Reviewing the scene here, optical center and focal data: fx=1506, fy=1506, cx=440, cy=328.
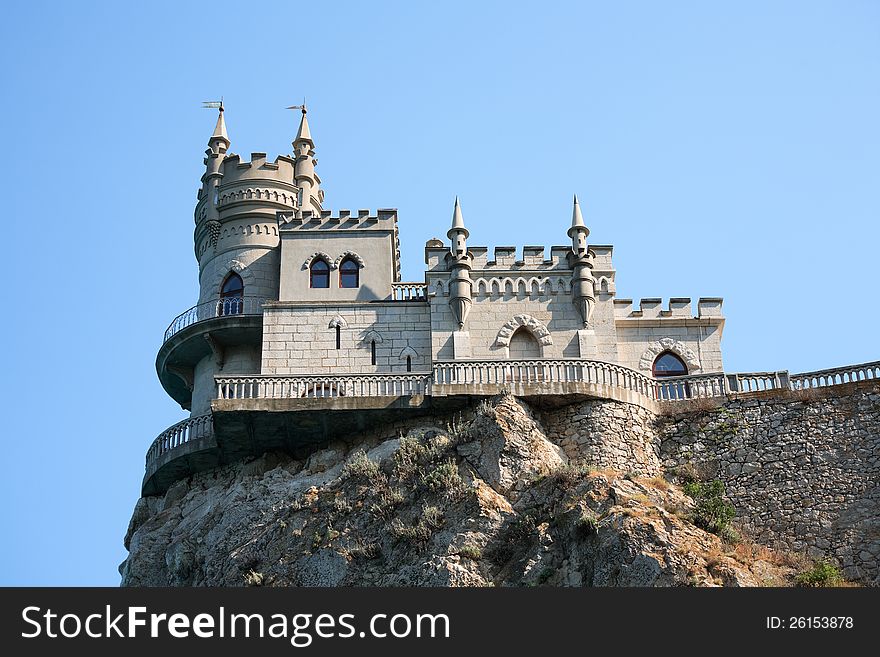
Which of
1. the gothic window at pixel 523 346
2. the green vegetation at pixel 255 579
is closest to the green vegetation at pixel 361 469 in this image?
the green vegetation at pixel 255 579

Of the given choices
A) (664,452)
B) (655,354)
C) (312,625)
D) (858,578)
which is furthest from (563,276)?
(312,625)

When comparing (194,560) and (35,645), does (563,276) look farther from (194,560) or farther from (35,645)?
(35,645)

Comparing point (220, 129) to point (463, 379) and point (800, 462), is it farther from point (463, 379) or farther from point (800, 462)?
point (800, 462)

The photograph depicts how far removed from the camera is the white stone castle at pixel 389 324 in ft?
148

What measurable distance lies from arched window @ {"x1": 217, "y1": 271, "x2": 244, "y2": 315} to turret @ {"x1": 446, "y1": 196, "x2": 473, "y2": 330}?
714 cm

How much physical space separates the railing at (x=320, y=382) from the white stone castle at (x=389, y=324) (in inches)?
1.7

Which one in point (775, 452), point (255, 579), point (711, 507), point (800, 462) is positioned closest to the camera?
point (255, 579)

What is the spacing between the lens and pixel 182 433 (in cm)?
4744

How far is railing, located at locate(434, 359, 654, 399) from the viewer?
4478cm

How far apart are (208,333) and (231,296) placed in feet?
6.68

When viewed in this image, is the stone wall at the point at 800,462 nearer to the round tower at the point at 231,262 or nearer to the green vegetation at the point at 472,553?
the green vegetation at the point at 472,553

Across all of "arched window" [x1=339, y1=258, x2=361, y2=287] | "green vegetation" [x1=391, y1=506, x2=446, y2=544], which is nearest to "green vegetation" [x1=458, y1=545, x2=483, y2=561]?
"green vegetation" [x1=391, y1=506, x2=446, y2=544]

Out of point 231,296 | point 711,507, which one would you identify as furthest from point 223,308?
point 711,507

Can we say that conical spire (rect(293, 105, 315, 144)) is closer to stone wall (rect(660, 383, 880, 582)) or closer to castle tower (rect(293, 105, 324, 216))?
castle tower (rect(293, 105, 324, 216))
